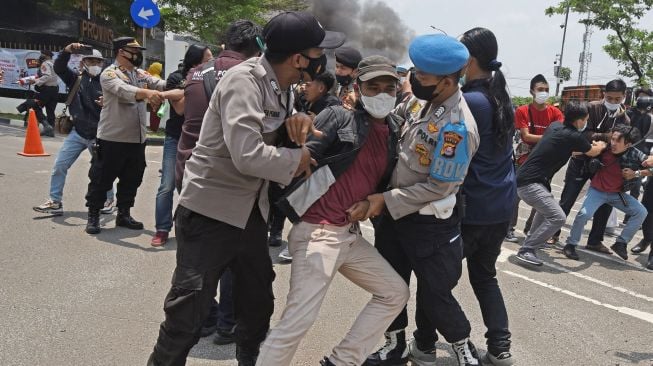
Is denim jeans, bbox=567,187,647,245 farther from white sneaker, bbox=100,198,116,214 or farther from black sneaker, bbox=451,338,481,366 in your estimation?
white sneaker, bbox=100,198,116,214

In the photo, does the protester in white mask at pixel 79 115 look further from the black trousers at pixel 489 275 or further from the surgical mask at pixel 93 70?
the black trousers at pixel 489 275

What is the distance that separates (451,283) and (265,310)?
97 centimetres

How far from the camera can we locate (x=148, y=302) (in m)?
3.92

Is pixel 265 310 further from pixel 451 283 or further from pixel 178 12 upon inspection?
pixel 178 12

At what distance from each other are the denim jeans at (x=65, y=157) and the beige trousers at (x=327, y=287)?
13.1ft

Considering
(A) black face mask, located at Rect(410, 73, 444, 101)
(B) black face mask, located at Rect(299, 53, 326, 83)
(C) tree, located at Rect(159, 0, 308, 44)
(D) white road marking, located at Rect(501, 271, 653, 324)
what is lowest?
(D) white road marking, located at Rect(501, 271, 653, 324)

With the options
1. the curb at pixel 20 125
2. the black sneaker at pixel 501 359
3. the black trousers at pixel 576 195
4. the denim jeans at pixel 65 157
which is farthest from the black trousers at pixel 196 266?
the curb at pixel 20 125

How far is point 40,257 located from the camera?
4672 mm

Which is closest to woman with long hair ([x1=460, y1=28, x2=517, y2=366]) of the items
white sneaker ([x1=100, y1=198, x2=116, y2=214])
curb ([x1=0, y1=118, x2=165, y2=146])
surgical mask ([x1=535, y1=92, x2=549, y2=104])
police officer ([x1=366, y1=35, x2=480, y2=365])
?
police officer ([x1=366, y1=35, x2=480, y2=365])

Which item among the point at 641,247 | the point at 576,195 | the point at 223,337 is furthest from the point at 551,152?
the point at 223,337

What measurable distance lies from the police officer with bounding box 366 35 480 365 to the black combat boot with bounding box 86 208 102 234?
3459 mm

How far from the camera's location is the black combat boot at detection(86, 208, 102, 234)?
544 centimetres

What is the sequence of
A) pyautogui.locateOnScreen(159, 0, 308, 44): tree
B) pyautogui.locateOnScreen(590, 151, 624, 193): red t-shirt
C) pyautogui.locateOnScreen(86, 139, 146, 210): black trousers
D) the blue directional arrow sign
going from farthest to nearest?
pyautogui.locateOnScreen(159, 0, 308, 44): tree
the blue directional arrow sign
pyautogui.locateOnScreen(590, 151, 624, 193): red t-shirt
pyautogui.locateOnScreen(86, 139, 146, 210): black trousers

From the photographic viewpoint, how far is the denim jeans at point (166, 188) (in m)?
5.19
